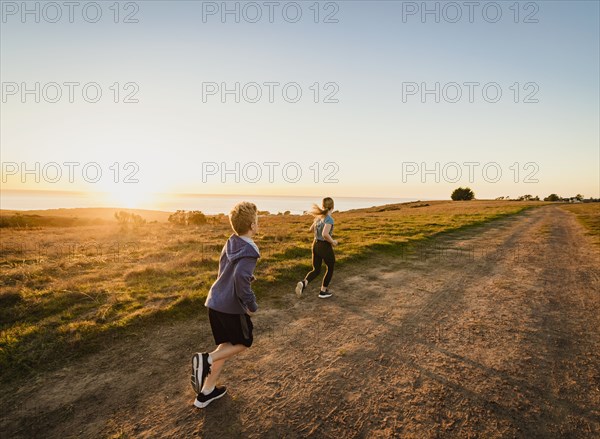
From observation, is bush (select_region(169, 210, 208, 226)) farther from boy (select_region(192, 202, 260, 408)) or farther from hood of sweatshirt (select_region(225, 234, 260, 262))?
hood of sweatshirt (select_region(225, 234, 260, 262))

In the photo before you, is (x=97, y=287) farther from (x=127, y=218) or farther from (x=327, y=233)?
(x=127, y=218)

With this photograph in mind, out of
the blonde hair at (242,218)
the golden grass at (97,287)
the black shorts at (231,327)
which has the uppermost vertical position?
the blonde hair at (242,218)

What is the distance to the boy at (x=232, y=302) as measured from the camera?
12.9 ft

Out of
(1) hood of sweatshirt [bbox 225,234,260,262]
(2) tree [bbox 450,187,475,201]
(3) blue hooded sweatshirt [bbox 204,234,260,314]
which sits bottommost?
(3) blue hooded sweatshirt [bbox 204,234,260,314]

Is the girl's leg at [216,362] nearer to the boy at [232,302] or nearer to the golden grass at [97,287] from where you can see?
the boy at [232,302]

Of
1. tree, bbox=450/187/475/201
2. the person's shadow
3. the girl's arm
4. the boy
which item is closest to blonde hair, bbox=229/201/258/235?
the boy

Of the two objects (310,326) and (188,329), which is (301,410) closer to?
(310,326)

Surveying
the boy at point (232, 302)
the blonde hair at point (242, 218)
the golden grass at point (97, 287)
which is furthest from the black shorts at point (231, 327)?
the golden grass at point (97, 287)

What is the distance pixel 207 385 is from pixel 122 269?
842cm

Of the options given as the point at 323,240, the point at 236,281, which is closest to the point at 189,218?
the point at 323,240

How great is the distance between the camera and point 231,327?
4137mm

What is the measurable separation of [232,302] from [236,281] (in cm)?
31

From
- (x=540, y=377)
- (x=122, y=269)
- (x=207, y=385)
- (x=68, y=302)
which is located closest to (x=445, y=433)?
(x=540, y=377)

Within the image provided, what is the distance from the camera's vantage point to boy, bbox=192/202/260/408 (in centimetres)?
394
